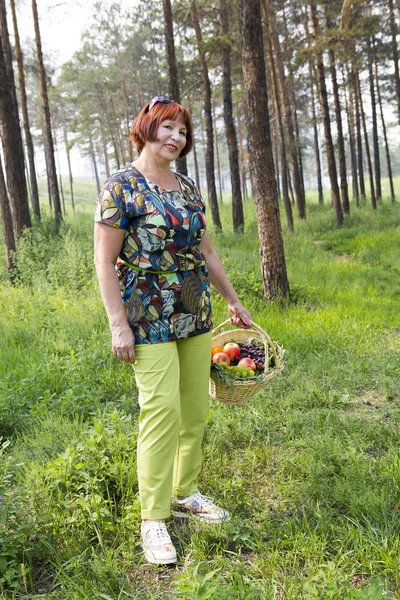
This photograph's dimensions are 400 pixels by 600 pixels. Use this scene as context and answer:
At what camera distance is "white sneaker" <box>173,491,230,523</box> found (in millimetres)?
2980

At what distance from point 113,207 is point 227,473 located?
2001 mm

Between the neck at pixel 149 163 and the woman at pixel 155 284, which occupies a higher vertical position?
the neck at pixel 149 163

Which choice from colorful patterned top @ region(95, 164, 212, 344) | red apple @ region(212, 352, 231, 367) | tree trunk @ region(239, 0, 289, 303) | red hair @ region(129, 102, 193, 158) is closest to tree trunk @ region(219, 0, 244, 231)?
tree trunk @ region(239, 0, 289, 303)

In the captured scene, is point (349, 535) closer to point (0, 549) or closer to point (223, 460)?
point (223, 460)

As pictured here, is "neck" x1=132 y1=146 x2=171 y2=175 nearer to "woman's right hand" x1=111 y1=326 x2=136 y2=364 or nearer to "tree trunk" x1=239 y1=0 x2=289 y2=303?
"woman's right hand" x1=111 y1=326 x2=136 y2=364

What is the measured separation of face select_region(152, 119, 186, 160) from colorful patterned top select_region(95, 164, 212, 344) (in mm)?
178

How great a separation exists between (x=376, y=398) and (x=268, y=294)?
3.43 meters

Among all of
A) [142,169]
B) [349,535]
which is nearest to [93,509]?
[349,535]

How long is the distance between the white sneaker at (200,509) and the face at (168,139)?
6.64 ft

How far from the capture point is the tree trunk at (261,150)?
24.5 ft

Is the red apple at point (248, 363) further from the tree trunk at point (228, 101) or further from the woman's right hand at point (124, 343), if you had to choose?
the tree trunk at point (228, 101)

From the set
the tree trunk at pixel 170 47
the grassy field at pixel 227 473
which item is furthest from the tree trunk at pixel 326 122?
the grassy field at pixel 227 473

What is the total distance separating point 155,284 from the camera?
2.73 metres

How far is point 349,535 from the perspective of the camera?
8.93 ft
